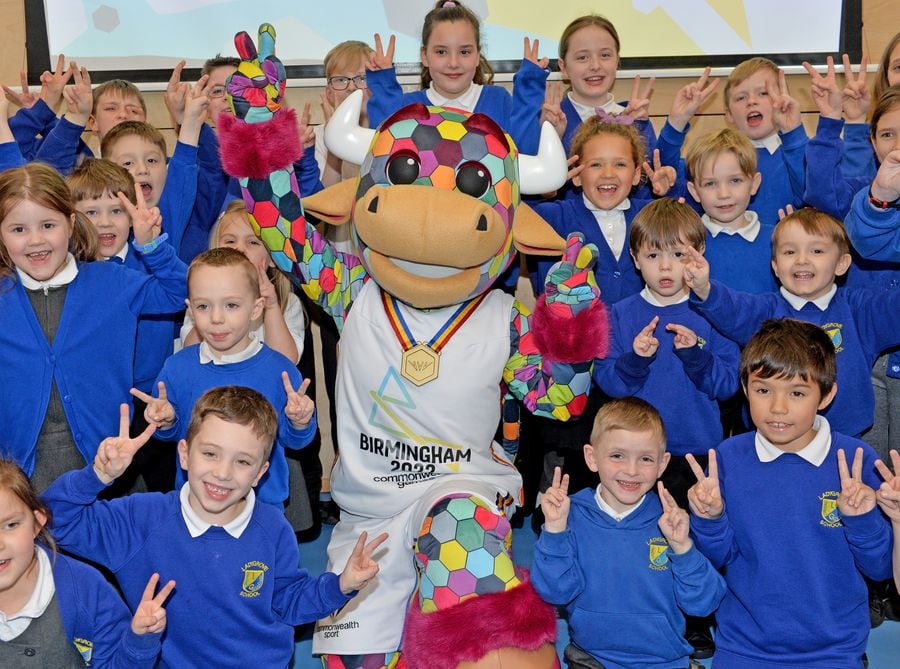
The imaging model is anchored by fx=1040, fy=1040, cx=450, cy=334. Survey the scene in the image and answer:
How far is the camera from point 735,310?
10.2 feet

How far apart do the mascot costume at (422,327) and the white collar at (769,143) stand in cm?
134

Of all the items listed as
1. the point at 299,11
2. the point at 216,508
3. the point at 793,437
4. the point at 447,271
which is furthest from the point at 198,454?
the point at 299,11

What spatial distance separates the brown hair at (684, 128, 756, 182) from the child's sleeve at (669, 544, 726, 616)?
4.72 feet

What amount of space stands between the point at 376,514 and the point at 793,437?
1.13 metres

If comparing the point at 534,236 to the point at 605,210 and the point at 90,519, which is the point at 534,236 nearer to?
the point at 605,210

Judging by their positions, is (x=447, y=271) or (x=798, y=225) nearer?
(x=447, y=271)

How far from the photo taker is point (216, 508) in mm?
2451

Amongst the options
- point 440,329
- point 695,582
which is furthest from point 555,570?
point 440,329

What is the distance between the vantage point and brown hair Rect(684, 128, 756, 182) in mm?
3506

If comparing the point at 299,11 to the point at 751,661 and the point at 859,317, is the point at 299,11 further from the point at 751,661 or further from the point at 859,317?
the point at 751,661

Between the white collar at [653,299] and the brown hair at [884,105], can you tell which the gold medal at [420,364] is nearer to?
the white collar at [653,299]

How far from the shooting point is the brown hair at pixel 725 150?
3.51 m

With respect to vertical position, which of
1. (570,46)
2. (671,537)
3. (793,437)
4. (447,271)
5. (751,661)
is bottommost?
(751,661)

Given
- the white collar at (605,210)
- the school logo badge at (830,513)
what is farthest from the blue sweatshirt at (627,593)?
the white collar at (605,210)
